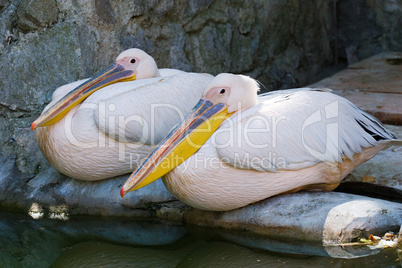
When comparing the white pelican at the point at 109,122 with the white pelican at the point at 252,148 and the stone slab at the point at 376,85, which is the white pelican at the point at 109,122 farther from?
the stone slab at the point at 376,85

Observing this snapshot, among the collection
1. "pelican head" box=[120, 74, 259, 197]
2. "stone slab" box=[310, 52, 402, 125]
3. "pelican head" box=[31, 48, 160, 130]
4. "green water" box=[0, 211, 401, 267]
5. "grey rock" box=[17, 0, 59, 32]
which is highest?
"grey rock" box=[17, 0, 59, 32]

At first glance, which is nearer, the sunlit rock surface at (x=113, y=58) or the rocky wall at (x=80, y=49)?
the sunlit rock surface at (x=113, y=58)

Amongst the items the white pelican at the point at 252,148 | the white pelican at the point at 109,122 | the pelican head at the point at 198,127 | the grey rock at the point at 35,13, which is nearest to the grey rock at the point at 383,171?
the white pelican at the point at 252,148

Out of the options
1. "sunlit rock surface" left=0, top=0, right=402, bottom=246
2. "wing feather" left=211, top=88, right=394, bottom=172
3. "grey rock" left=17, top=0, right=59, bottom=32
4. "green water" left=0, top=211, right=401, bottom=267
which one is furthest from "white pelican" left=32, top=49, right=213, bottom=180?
"grey rock" left=17, top=0, right=59, bottom=32

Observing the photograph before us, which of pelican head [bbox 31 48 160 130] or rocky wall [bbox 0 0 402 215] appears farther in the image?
rocky wall [bbox 0 0 402 215]

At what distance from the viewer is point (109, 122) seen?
3.73 m

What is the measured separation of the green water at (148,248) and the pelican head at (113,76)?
723mm

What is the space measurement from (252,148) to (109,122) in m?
0.97

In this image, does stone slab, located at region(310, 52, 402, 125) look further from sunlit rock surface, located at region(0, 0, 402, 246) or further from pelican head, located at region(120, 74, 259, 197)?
pelican head, located at region(120, 74, 259, 197)

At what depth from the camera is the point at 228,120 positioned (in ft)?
11.7

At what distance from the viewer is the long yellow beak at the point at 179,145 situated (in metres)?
3.36

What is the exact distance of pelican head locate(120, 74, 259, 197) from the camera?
3371 mm

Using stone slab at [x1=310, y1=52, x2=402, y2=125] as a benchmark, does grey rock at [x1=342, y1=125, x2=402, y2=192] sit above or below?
below

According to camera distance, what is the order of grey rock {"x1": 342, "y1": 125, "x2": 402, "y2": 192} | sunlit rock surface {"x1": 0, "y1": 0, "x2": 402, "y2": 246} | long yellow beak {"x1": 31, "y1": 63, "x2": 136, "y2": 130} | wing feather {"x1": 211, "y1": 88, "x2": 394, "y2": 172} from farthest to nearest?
long yellow beak {"x1": 31, "y1": 63, "x2": 136, "y2": 130} → grey rock {"x1": 342, "y1": 125, "x2": 402, "y2": 192} → sunlit rock surface {"x1": 0, "y1": 0, "x2": 402, "y2": 246} → wing feather {"x1": 211, "y1": 88, "x2": 394, "y2": 172}
